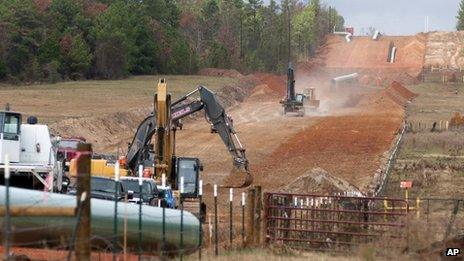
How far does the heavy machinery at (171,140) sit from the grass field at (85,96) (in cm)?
2527

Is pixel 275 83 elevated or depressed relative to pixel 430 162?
elevated

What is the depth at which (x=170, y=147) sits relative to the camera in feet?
115

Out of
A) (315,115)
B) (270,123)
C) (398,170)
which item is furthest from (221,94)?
(398,170)

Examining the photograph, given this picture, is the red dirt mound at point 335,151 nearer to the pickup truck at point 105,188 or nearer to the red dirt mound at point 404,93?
the pickup truck at point 105,188

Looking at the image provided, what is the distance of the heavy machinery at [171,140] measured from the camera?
34938mm

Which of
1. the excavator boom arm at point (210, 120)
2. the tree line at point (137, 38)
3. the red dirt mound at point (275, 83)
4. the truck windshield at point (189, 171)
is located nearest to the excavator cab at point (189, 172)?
the truck windshield at point (189, 171)

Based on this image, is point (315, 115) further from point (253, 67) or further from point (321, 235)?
point (253, 67)

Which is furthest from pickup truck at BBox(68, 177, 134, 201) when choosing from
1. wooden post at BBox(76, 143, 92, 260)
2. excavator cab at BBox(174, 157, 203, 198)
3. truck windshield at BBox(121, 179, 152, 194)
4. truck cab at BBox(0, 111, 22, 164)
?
wooden post at BBox(76, 143, 92, 260)

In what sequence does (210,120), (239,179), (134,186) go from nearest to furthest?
(134,186) → (210,120) → (239,179)

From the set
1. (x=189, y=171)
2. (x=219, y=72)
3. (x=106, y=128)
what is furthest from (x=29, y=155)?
(x=219, y=72)

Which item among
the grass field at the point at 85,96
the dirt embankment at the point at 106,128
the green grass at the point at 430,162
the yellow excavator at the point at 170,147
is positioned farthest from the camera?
the grass field at the point at 85,96

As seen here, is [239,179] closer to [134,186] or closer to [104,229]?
[134,186]

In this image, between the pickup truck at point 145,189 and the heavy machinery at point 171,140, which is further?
the heavy machinery at point 171,140

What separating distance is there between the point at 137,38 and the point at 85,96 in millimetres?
37852
